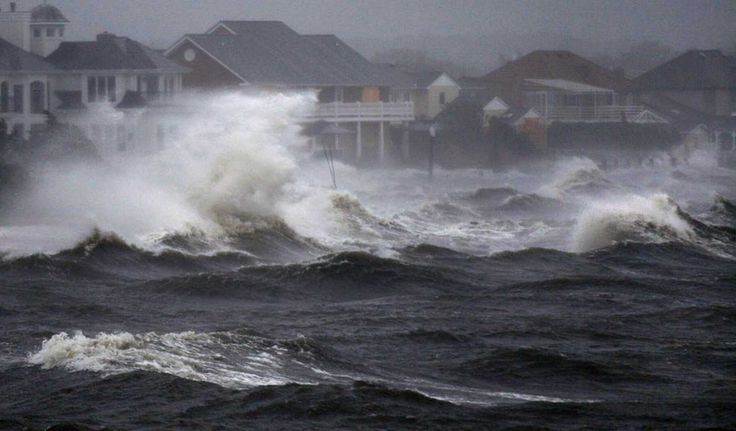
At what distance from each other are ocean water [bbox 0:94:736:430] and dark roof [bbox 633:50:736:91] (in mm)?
47913

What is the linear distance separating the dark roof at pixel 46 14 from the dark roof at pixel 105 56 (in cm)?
101

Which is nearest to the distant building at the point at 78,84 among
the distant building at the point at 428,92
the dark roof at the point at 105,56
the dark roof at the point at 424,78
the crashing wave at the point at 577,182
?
the dark roof at the point at 105,56

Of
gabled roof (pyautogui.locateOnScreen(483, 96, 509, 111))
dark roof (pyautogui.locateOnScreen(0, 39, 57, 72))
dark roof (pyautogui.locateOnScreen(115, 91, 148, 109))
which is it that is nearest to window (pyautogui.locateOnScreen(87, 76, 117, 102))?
dark roof (pyautogui.locateOnScreen(115, 91, 148, 109))

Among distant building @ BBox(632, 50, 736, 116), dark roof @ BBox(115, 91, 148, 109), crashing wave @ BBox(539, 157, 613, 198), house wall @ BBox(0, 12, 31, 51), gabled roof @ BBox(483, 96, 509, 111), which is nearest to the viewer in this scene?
house wall @ BBox(0, 12, 31, 51)

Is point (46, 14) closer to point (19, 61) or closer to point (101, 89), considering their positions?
point (101, 89)

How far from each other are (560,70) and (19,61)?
48793 millimetres

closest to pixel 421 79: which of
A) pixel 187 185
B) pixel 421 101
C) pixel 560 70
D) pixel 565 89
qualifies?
pixel 421 101

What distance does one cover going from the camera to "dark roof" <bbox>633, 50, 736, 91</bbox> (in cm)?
9100

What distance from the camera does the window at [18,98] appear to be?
4756 cm

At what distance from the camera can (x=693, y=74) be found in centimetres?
9269

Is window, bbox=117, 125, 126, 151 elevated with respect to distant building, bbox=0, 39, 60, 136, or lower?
lower

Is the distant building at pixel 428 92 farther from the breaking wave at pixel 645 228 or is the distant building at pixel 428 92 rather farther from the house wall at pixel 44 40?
the breaking wave at pixel 645 228

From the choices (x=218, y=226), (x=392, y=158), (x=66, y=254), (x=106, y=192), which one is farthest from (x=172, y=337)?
(x=392, y=158)

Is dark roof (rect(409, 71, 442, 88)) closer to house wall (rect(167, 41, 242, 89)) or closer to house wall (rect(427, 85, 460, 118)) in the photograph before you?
house wall (rect(427, 85, 460, 118))
